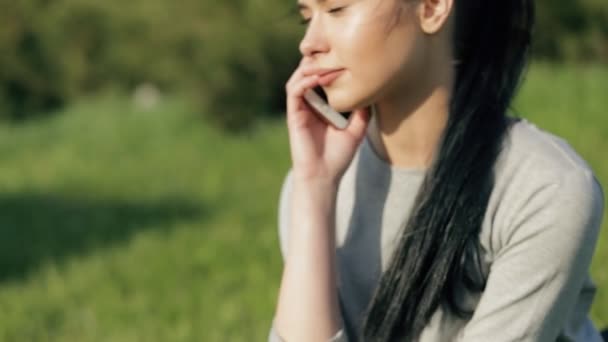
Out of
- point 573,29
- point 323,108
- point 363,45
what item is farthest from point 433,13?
point 573,29

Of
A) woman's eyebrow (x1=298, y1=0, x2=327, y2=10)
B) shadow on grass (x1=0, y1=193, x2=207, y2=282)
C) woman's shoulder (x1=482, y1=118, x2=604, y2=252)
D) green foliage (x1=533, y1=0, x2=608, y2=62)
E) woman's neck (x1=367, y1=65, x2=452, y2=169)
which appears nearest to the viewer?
woman's shoulder (x1=482, y1=118, x2=604, y2=252)

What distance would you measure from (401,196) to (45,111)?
11.2 metres

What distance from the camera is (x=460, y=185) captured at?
2.33 meters

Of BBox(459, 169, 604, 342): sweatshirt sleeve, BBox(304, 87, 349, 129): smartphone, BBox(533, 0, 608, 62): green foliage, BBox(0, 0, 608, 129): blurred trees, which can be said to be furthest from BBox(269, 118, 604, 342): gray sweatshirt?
BBox(533, 0, 608, 62): green foliage

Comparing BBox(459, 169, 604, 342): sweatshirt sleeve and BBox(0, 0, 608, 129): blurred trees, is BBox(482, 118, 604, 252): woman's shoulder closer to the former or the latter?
BBox(459, 169, 604, 342): sweatshirt sleeve

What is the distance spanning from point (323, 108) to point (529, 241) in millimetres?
540

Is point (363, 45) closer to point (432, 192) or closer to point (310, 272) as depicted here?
point (432, 192)

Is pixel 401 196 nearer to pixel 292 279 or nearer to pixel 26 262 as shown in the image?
pixel 292 279

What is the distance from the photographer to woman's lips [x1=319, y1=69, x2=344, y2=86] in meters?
2.35

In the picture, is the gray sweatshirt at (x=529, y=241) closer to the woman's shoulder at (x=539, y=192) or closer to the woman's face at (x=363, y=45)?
the woman's shoulder at (x=539, y=192)

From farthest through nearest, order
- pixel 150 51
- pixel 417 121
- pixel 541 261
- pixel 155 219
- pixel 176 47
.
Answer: pixel 150 51, pixel 176 47, pixel 155 219, pixel 417 121, pixel 541 261

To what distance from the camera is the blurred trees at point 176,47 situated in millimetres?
9562

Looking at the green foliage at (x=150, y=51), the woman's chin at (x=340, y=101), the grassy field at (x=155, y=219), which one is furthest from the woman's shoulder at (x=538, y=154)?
the green foliage at (x=150, y=51)

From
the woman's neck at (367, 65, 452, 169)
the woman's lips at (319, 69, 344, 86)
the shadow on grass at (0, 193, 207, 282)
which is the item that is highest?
the woman's lips at (319, 69, 344, 86)
